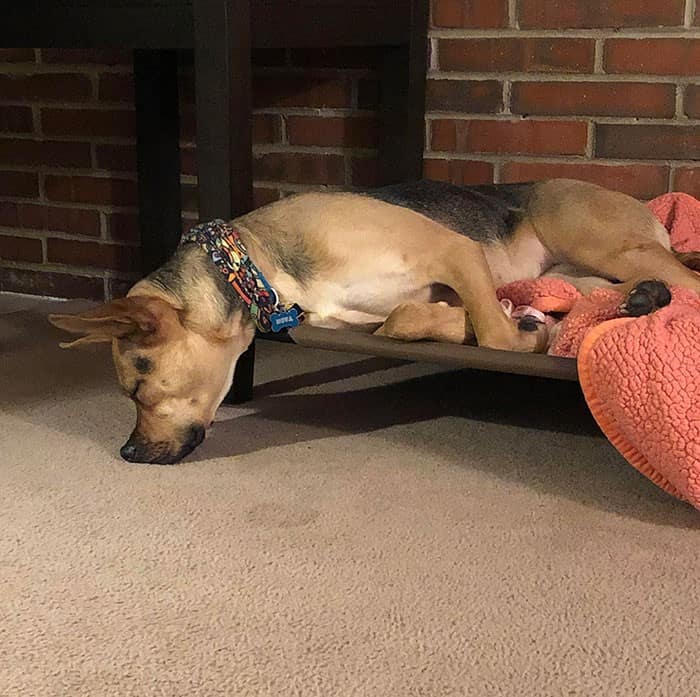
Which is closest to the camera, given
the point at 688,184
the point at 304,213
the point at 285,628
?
the point at 285,628

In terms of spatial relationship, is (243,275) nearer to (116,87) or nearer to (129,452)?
(129,452)

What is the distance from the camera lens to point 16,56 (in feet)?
11.5

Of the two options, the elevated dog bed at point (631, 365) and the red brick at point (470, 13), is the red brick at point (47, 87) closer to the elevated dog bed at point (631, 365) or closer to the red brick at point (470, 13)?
the red brick at point (470, 13)

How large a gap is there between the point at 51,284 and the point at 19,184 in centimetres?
38

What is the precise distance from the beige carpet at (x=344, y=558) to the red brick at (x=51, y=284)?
3.90ft

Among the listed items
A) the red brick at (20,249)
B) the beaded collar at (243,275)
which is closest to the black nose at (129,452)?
the beaded collar at (243,275)

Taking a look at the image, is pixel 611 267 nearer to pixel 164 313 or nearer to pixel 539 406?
pixel 539 406

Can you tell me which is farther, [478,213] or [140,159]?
[140,159]

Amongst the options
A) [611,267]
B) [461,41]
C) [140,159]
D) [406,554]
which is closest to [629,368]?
[406,554]

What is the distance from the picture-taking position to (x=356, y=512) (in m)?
1.79

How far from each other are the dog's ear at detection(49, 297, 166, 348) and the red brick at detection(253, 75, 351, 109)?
1275 millimetres

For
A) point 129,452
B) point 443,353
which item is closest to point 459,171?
point 443,353

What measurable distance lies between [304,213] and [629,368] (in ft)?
2.76

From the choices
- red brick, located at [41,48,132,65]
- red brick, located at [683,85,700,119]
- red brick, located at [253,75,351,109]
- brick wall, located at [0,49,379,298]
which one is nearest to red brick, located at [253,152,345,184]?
brick wall, located at [0,49,379,298]
